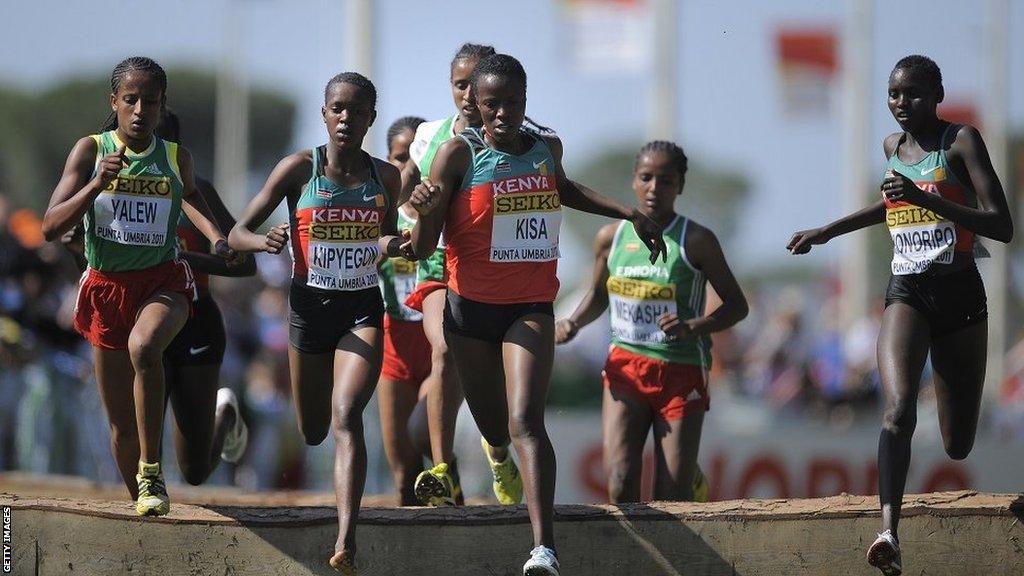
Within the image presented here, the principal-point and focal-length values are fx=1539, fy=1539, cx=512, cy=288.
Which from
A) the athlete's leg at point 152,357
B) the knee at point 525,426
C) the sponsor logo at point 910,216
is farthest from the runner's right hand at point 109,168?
the sponsor logo at point 910,216

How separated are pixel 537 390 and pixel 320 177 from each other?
1.51 metres

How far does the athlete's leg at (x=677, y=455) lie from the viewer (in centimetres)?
905

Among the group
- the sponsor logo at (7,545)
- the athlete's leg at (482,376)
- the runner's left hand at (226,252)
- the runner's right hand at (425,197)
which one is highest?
the runner's right hand at (425,197)

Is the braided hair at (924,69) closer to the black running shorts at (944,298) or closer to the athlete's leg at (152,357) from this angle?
the black running shorts at (944,298)

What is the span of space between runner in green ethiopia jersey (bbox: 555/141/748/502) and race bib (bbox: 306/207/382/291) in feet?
6.75

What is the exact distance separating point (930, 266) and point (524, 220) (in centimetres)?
199

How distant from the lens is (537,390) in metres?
7.29

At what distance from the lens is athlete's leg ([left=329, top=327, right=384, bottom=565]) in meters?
7.15

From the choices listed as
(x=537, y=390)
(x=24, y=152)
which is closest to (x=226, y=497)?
(x=537, y=390)

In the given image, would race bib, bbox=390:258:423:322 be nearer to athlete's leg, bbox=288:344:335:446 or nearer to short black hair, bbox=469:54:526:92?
athlete's leg, bbox=288:344:335:446

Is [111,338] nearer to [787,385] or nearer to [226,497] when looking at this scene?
[226,497]

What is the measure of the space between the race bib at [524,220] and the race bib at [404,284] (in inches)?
75.0

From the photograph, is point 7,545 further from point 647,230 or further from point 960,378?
point 960,378

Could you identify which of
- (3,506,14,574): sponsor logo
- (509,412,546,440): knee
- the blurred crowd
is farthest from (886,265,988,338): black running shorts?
the blurred crowd
